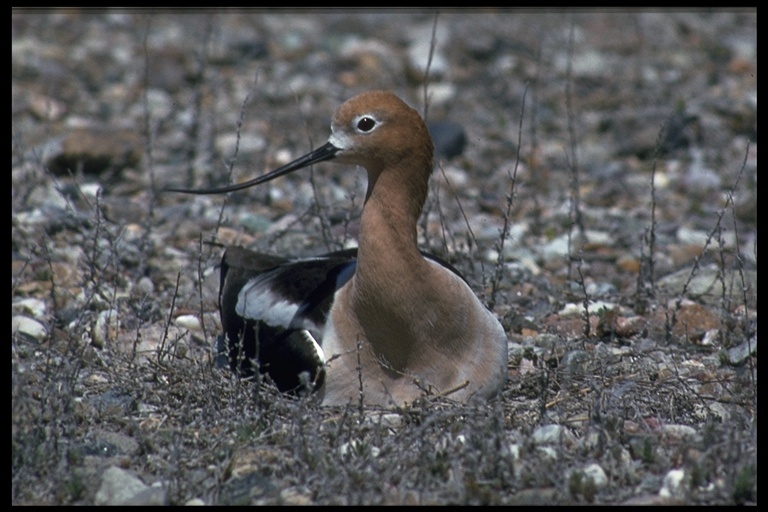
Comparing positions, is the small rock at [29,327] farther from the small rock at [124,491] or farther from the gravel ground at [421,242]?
the small rock at [124,491]

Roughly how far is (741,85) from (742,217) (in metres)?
2.84

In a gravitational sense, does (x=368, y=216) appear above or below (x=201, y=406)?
above

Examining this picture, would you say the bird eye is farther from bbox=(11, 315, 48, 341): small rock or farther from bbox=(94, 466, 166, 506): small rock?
bbox=(11, 315, 48, 341): small rock

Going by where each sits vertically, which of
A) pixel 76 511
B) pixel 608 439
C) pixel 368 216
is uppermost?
pixel 368 216

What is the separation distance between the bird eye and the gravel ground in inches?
40.2

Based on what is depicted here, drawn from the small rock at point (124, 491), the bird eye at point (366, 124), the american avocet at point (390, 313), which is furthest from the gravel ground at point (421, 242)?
the bird eye at point (366, 124)

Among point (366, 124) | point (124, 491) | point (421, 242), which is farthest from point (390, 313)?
point (421, 242)

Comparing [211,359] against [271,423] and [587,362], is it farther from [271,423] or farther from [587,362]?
[587,362]

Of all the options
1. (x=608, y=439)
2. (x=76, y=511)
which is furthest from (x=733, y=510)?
(x=76, y=511)

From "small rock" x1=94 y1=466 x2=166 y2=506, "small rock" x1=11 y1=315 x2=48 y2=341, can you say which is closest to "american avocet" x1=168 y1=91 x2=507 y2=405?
"small rock" x1=94 y1=466 x2=166 y2=506

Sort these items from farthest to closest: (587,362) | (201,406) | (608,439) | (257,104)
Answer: (257,104)
(587,362)
(201,406)
(608,439)

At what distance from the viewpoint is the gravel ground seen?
4.05m

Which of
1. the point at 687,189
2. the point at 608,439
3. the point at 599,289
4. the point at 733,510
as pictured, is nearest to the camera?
the point at 733,510

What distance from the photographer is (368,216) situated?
4.71 meters
